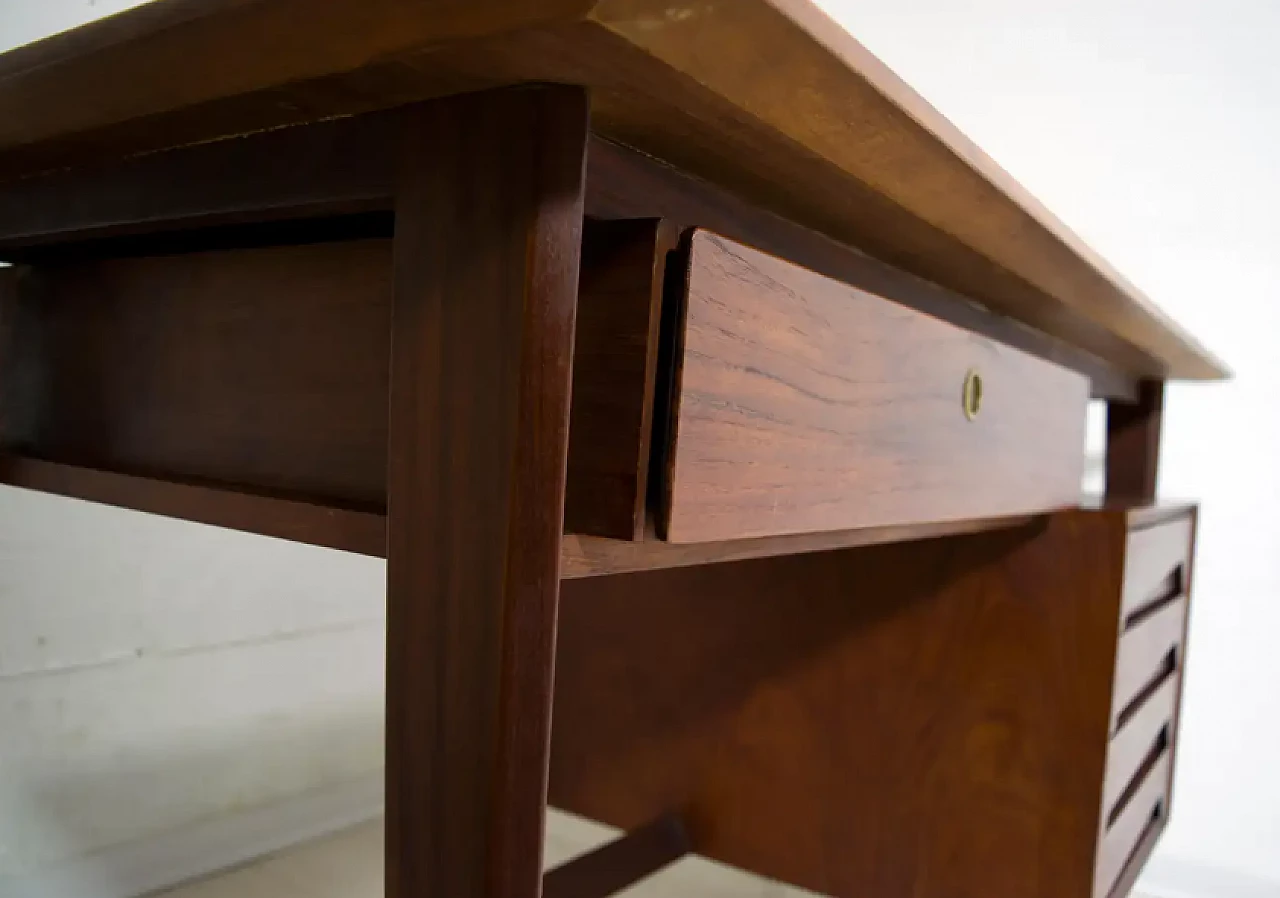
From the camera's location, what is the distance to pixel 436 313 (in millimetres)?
333

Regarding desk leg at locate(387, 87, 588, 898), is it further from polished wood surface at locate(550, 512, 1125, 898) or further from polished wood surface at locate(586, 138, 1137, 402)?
polished wood surface at locate(550, 512, 1125, 898)

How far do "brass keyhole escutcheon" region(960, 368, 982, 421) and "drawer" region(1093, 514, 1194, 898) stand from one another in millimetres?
274

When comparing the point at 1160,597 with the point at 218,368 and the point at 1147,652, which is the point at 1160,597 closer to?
the point at 1147,652

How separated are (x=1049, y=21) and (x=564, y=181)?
1.53 meters

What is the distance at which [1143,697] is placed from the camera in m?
0.98

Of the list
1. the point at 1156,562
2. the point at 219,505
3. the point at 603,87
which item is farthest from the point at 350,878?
the point at 603,87

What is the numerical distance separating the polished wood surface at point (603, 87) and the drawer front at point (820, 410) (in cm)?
5

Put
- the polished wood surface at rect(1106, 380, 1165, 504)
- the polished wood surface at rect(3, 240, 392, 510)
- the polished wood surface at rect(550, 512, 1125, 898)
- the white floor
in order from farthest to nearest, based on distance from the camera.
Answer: the polished wood surface at rect(1106, 380, 1165, 504), the white floor, the polished wood surface at rect(550, 512, 1125, 898), the polished wood surface at rect(3, 240, 392, 510)

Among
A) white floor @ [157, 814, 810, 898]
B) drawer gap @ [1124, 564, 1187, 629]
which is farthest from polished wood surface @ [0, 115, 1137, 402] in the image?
white floor @ [157, 814, 810, 898]

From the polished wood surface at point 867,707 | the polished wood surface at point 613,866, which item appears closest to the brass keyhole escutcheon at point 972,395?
the polished wood surface at point 867,707

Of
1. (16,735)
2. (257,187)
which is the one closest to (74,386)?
(257,187)

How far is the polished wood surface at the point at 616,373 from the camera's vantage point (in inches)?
13.6

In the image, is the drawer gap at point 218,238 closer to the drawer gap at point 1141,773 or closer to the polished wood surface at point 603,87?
the polished wood surface at point 603,87

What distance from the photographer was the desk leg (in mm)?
313
